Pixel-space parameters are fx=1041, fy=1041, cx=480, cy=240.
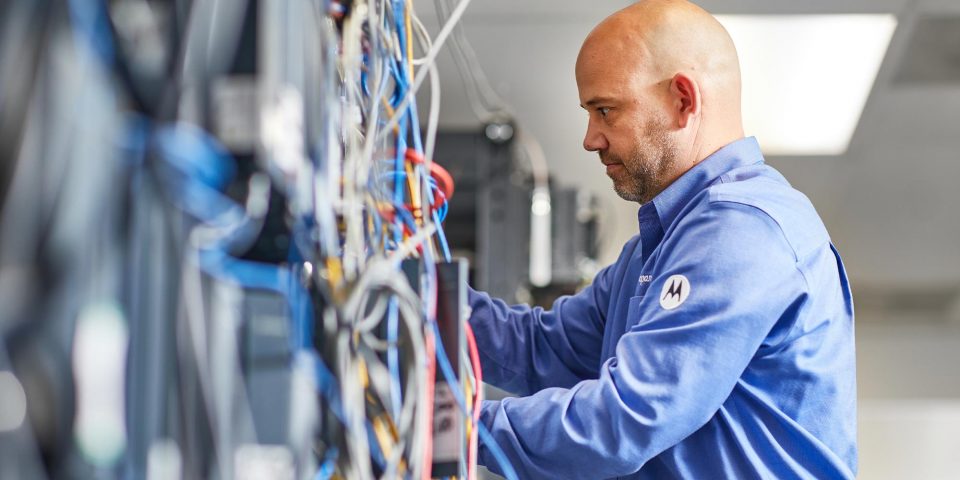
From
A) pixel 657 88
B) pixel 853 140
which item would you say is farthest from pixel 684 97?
pixel 853 140

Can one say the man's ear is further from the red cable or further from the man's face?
the red cable

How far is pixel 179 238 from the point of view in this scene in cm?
63

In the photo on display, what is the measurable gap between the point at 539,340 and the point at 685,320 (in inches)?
16.0

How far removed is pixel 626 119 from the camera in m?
1.42

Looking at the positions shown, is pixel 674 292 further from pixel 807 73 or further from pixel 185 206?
pixel 807 73

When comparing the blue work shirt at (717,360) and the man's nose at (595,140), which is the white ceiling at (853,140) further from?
the blue work shirt at (717,360)

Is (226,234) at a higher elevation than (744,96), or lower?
lower

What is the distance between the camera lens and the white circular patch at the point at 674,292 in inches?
47.3

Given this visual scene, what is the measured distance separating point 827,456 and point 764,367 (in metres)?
0.13

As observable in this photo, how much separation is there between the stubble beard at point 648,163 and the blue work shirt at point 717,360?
1.6 inches

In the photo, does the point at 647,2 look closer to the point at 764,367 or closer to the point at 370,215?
the point at 764,367

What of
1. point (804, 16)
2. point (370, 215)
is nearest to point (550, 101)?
point (804, 16)

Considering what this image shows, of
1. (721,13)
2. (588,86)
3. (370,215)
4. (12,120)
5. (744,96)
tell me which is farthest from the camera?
(744,96)

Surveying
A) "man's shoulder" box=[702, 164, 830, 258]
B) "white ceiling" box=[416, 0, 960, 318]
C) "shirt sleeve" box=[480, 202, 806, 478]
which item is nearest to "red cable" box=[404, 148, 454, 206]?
"shirt sleeve" box=[480, 202, 806, 478]
